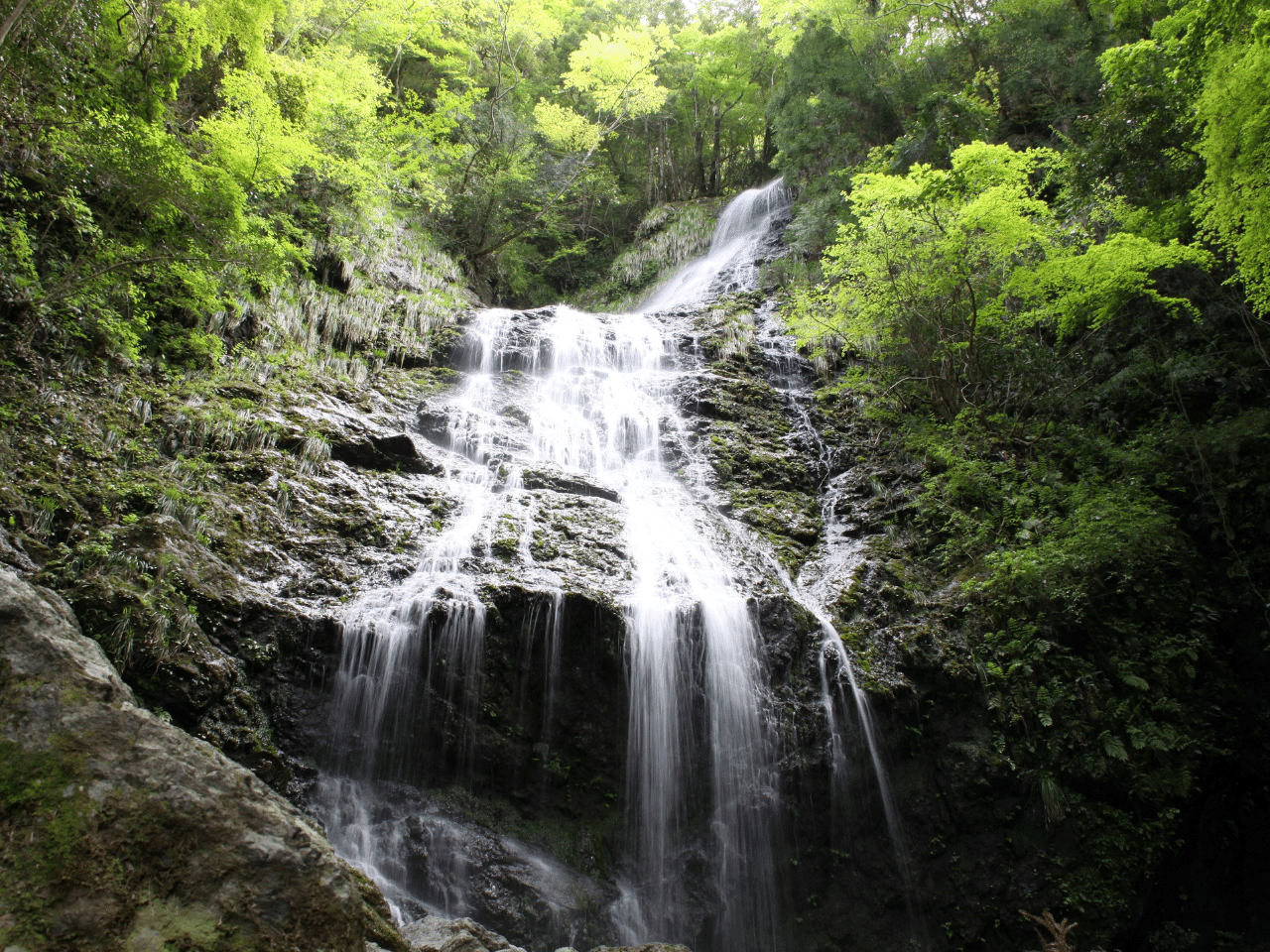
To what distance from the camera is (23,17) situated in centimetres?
605

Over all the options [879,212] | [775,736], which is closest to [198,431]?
[775,736]

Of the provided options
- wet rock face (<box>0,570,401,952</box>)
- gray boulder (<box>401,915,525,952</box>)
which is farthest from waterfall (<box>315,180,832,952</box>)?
wet rock face (<box>0,570,401,952</box>)

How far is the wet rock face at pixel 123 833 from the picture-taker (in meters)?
1.93

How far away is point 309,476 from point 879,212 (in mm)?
8611

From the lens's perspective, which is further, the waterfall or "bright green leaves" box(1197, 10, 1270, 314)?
the waterfall

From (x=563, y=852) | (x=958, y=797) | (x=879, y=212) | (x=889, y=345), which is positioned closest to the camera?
(x=563, y=852)

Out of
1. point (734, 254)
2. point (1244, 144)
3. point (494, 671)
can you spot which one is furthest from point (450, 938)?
point (734, 254)

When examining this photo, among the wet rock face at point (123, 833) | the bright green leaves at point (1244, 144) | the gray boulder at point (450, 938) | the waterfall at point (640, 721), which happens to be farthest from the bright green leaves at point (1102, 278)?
the wet rock face at point (123, 833)

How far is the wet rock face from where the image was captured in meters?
1.93

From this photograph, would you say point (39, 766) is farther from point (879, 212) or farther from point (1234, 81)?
point (879, 212)

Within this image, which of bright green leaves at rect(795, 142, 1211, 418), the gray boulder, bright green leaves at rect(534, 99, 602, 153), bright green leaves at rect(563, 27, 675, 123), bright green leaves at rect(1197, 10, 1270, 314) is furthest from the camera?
bright green leaves at rect(534, 99, 602, 153)

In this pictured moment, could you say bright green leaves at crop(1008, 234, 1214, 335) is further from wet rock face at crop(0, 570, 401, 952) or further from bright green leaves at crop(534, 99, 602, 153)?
bright green leaves at crop(534, 99, 602, 153)

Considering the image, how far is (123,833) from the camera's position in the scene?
213 centimetres

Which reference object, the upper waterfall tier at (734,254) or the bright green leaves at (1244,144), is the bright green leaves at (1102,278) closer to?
the bright green leaves at (1244,144)
